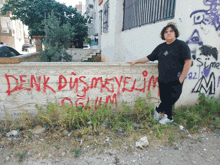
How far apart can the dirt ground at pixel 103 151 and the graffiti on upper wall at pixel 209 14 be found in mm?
2293

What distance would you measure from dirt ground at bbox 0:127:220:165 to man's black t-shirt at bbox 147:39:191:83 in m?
1.16

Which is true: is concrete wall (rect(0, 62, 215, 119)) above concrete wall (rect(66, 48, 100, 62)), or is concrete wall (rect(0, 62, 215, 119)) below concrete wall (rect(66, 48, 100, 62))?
below

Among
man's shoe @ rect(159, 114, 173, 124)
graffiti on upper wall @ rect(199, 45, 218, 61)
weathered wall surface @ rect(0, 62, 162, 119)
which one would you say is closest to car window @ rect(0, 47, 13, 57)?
weathered wall surface @ rect(0, 62, 162, 119)

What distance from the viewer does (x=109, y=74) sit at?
131 inches

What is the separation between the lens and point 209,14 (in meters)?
3.25

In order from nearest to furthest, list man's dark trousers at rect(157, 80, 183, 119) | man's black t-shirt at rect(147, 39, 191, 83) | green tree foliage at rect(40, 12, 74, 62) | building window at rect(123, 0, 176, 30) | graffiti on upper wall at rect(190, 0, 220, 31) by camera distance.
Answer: man's black t-shirt at rect(147, 39, 191, 83) < man's dark trousers at rect(157, 80, 183, 119) < graffiti on upper wall at rect(190, 0, 220, 31) < building window at rect(123, 0, 176, 30) < green tree foliage at rect(40, 12, 74, 62)

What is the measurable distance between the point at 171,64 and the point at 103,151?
1906 millimetres

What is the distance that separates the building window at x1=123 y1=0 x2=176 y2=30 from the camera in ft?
12.6

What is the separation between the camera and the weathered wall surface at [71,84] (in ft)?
10.0

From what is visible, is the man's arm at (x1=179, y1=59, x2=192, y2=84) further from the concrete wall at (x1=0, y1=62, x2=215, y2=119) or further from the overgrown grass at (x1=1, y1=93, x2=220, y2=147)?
the overgrown grass at (x1=1, y1=93, x2=220, y2=147)

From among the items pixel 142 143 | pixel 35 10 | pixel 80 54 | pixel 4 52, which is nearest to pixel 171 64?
pixel 142 143

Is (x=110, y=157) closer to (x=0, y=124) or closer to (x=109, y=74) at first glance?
(x=109, y=74)

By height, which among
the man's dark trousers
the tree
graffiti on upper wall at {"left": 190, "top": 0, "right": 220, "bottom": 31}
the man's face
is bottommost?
the man's dark trousers

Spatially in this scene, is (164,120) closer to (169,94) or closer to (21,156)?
(169,94)
